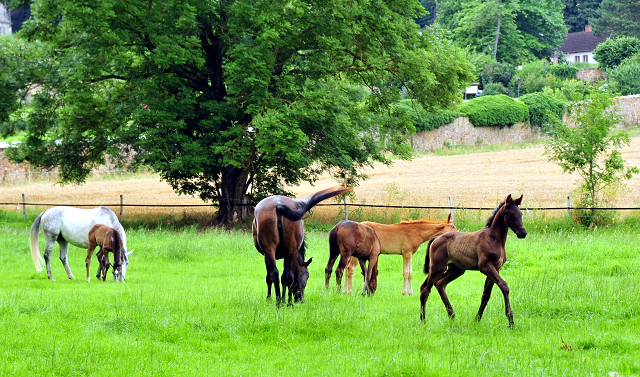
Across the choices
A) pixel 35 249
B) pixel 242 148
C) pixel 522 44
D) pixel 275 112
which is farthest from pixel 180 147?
pixel 522 44

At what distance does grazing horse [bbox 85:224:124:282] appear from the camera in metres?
14.2

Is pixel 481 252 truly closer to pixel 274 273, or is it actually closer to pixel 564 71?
pixel 274 273

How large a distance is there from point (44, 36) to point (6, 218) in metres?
7.81

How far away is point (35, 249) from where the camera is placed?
1573 centimetres

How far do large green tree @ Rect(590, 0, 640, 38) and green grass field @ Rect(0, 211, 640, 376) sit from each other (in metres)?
76.6

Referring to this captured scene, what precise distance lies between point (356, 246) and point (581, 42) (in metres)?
88.9

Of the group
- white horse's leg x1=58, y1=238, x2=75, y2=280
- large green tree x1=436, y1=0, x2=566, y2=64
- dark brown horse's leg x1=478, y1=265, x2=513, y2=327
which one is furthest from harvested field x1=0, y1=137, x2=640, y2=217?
large green tree x1=436, y1=0, x2=566, y2=64

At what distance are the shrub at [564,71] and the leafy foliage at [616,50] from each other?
3.33m

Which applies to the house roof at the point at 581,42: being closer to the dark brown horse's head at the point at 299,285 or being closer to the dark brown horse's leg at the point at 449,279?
the dark brown horse's leg at the point at 449,279

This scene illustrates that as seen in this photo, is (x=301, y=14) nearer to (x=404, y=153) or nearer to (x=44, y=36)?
(x=404, y=153)

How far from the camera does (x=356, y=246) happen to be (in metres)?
12.2

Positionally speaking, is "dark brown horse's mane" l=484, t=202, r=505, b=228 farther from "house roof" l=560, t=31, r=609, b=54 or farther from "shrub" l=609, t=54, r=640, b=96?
"house roof" l=560, t=31, r=609, b=54

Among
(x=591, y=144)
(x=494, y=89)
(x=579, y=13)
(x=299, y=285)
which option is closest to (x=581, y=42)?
(x=579, y=13)

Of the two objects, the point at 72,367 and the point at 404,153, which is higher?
the point at 404,153
